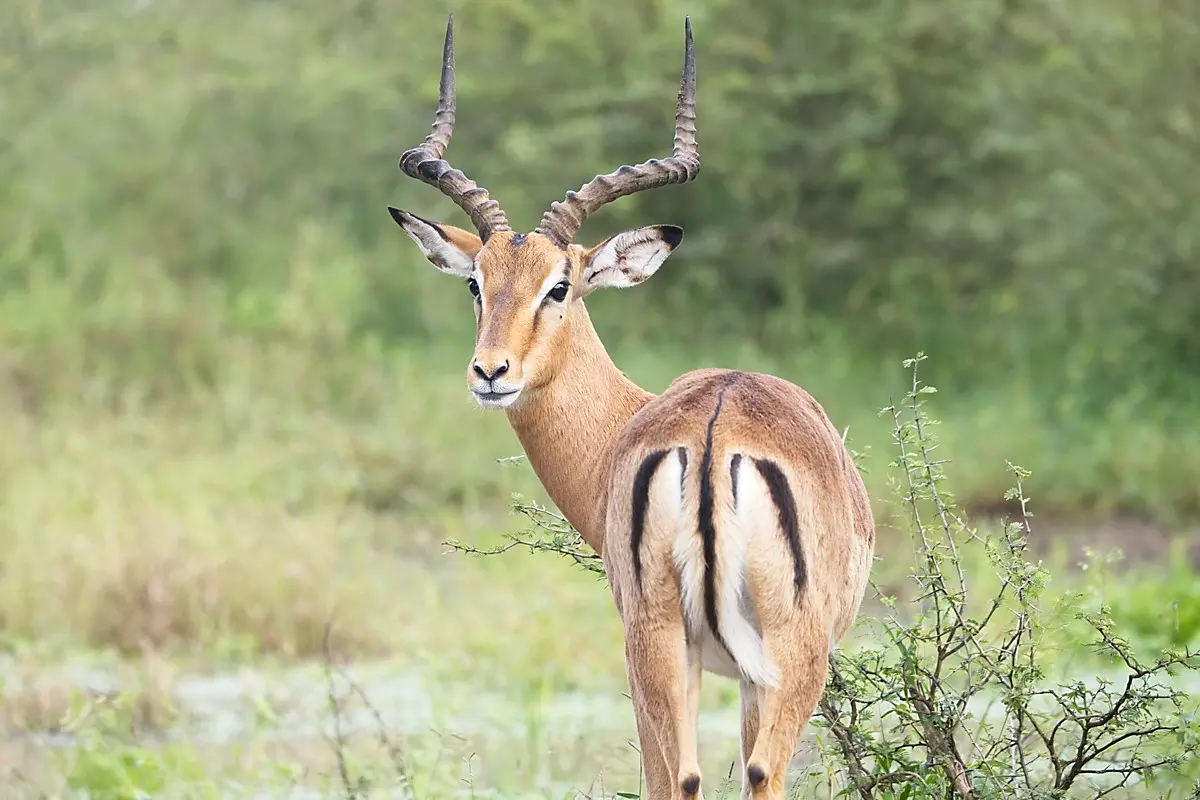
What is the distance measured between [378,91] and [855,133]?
3471mm

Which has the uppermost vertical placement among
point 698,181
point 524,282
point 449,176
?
point 698,181

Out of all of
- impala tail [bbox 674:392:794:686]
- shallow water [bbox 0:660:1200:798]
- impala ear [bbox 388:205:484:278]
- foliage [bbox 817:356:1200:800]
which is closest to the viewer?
impala tail [bbox 674:392:794:686]

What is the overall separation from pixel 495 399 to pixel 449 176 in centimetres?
73

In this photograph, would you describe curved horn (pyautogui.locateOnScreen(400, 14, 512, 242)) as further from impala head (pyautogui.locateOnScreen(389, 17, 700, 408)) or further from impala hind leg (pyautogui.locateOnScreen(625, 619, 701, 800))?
impala hind leg (pyautogui.locateOnScreen(625, 619, 701, 800))

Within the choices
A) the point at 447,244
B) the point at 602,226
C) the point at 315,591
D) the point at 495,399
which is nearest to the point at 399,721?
the point at 315,591

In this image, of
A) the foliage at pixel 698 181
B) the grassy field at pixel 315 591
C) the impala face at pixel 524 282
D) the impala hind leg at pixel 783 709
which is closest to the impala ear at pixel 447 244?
the impala face at pixel 524 282

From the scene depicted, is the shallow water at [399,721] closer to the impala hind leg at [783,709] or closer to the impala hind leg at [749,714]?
the impala hind leg at [749,714]

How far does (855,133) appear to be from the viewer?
13.1 m

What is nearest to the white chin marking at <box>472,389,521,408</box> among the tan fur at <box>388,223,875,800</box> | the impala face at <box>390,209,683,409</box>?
the impala face at <box>390,209,683,409</box>

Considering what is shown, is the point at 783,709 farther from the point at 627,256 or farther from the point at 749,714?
the point at 627,256

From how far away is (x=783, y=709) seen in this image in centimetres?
359

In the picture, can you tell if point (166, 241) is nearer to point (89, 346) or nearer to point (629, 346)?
point (89, 346)

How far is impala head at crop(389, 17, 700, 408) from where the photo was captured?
4457mm

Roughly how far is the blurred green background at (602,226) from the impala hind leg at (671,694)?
655 centimetres
